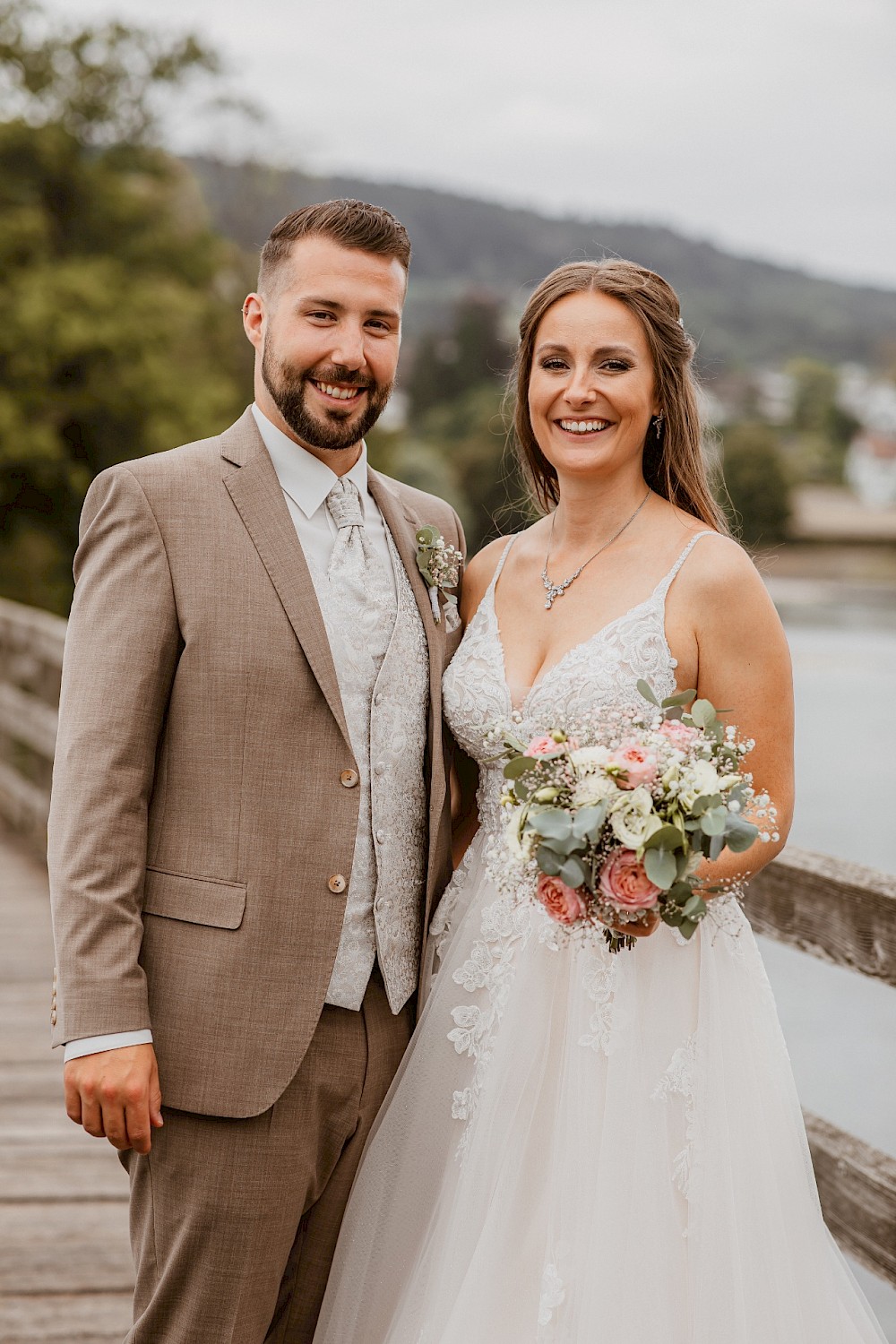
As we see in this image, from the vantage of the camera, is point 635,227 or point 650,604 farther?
point 635,227

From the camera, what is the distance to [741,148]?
8550cm

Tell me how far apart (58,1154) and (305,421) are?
2359 mm

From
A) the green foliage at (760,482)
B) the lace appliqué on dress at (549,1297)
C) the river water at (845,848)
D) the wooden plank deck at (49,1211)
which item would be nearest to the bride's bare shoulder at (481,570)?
the lace appliqué on dress at (549,1297)

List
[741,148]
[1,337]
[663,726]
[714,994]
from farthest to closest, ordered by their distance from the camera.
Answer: [741,148]
[1,337]
[714,994]
[663,726]

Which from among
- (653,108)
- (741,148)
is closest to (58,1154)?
(741,148)

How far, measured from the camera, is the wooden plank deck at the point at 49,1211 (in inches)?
118

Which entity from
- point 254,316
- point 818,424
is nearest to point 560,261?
point 254,316

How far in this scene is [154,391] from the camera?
26312 millimetres

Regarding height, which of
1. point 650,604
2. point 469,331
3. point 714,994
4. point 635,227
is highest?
point 635,227

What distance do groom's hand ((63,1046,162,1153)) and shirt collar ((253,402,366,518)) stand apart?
101cm

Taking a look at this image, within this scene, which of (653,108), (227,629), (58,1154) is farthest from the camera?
(653,108)

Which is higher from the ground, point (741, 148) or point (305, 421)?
point (741, 148)

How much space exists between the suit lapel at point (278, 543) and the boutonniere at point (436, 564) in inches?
12.8

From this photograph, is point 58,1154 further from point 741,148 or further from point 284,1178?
point 741,148
